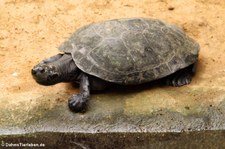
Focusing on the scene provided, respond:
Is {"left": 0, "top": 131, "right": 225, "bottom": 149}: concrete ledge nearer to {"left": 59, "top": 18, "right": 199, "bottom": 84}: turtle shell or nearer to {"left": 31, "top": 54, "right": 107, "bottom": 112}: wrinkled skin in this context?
{"left": 31, "top": 54, "right": 107, "bottom": 112}: wrinkled skin

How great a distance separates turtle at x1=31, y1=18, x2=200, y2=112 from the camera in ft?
23.7

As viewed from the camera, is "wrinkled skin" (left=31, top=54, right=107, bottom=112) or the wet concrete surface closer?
the wet concrete surface

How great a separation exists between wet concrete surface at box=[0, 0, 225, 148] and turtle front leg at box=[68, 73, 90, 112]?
0.09m

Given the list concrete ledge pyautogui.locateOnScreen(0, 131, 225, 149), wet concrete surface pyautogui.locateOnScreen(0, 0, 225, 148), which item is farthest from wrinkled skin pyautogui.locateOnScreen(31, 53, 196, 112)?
concrete ledge pyautogui.locateOnScreen(0, 131, 225, 149)

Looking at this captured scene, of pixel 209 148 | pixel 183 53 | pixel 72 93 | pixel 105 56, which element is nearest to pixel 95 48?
pixel 105 56

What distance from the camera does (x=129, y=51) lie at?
7363mm

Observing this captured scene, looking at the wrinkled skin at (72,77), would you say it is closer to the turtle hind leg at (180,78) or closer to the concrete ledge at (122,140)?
the turtle hind leg at (180,78)

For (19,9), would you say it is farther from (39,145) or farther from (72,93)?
(39,145)

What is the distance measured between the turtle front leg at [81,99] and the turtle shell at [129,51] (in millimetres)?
204

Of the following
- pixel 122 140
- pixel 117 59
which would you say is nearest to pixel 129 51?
pixel 117 59

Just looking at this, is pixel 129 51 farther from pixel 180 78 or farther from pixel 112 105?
pixel 180 78

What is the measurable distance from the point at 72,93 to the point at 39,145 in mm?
1083

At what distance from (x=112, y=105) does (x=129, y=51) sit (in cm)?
75

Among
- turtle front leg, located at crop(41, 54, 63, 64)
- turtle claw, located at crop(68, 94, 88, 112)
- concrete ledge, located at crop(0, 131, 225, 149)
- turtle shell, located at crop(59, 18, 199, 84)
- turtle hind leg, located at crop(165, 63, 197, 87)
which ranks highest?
turtle shell, located at crop(59, 18, 199, 84)
